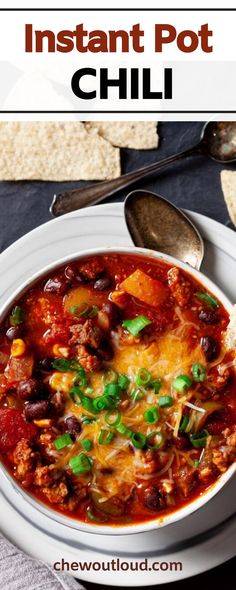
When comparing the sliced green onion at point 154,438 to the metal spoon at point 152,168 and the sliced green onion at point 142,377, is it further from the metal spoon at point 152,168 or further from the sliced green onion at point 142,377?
the metal spoon at point 152,168

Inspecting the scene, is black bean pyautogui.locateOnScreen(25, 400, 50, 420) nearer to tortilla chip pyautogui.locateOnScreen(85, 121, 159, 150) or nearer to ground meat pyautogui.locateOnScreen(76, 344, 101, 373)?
ground meat pyautogui.locateOnScreen(76, 344, 101, 373)

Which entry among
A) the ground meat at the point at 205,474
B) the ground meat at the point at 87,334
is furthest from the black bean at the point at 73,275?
the ground meat at the point at 205,474

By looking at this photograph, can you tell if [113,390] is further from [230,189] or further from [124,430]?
[230,189]

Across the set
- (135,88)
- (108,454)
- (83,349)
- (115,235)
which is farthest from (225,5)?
(108,454)

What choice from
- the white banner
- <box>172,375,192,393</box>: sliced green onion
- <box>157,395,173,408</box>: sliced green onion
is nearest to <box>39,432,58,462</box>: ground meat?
<box>157,395,173,408</box>: sliced green onion

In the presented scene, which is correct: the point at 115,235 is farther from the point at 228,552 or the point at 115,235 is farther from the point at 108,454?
the point at 228,552

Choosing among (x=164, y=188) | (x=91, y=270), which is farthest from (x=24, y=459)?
(x=164, y=188)
